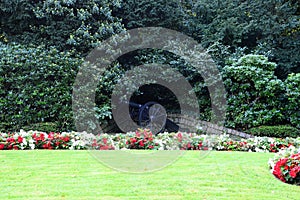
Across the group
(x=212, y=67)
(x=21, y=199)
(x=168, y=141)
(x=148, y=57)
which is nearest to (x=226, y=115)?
(x=212, y=67)

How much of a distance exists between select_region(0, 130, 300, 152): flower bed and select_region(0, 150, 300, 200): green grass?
899 millimetres

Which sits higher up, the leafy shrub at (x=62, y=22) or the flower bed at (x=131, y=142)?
the leafy shrub at (x=62, y=22)

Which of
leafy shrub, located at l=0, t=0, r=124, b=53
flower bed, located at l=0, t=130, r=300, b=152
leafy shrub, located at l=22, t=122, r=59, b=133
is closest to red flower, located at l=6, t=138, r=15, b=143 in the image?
flower bed, located at l=0, t=130, r=300, b=152

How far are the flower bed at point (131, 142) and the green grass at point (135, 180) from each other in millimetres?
899

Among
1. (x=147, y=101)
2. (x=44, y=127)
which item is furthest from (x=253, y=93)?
(x=44, y=127)

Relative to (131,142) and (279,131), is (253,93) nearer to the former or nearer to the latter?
(279,131)

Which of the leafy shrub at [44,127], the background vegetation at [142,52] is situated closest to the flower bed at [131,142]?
the leafy shrub at [44,127]

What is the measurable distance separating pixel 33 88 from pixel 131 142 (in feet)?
12.4

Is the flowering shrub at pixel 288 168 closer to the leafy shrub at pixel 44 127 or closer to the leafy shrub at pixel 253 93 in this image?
the leafy shrub at pixel 253 93

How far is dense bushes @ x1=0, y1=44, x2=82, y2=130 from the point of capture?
800 cm

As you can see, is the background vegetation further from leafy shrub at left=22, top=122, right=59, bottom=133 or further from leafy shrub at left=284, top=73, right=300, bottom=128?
Result: leafy shrub at left=22, top=122, right=59, bottom=133

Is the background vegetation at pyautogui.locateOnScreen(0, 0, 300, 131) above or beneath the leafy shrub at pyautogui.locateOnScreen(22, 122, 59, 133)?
above

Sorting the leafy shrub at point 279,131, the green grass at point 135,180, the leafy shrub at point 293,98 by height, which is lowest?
the green grass at point 135,180

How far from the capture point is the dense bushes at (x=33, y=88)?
26.2 ft
